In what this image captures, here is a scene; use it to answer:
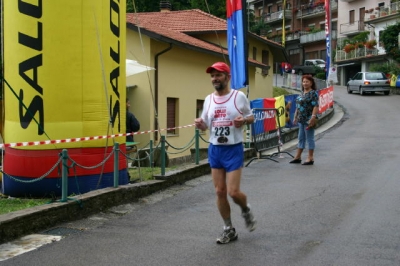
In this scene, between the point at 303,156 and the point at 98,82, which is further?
the point at 303,156

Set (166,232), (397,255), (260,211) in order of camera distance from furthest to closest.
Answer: (260,211), (166,232), (397,255)

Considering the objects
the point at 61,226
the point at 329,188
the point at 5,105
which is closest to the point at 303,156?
the point at 329,188

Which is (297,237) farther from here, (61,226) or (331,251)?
(61,226)

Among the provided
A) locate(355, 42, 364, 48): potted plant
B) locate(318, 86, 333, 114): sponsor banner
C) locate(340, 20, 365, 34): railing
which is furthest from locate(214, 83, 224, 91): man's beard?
locate(340, 20, 365, 34): railing

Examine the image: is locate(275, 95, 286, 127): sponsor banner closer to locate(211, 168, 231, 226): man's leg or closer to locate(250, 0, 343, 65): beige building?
locate(211, 168, 231, 226): man's leg

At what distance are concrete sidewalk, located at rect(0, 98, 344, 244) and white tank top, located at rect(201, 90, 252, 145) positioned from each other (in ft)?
7.83

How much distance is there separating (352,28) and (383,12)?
797cm

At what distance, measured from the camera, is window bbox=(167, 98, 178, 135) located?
71.4 feet

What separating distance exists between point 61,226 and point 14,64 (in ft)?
10.9

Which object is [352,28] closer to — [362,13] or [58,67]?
[362,13]

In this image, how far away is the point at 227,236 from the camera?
6.26m

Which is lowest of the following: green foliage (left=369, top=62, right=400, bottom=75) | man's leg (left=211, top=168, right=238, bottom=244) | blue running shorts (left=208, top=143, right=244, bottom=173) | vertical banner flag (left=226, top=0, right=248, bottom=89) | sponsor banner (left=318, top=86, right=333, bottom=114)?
man's leg (left=211, top=168, right=238, bottom=244)

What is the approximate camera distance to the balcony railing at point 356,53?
52378 mm

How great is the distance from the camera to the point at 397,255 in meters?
5.63
